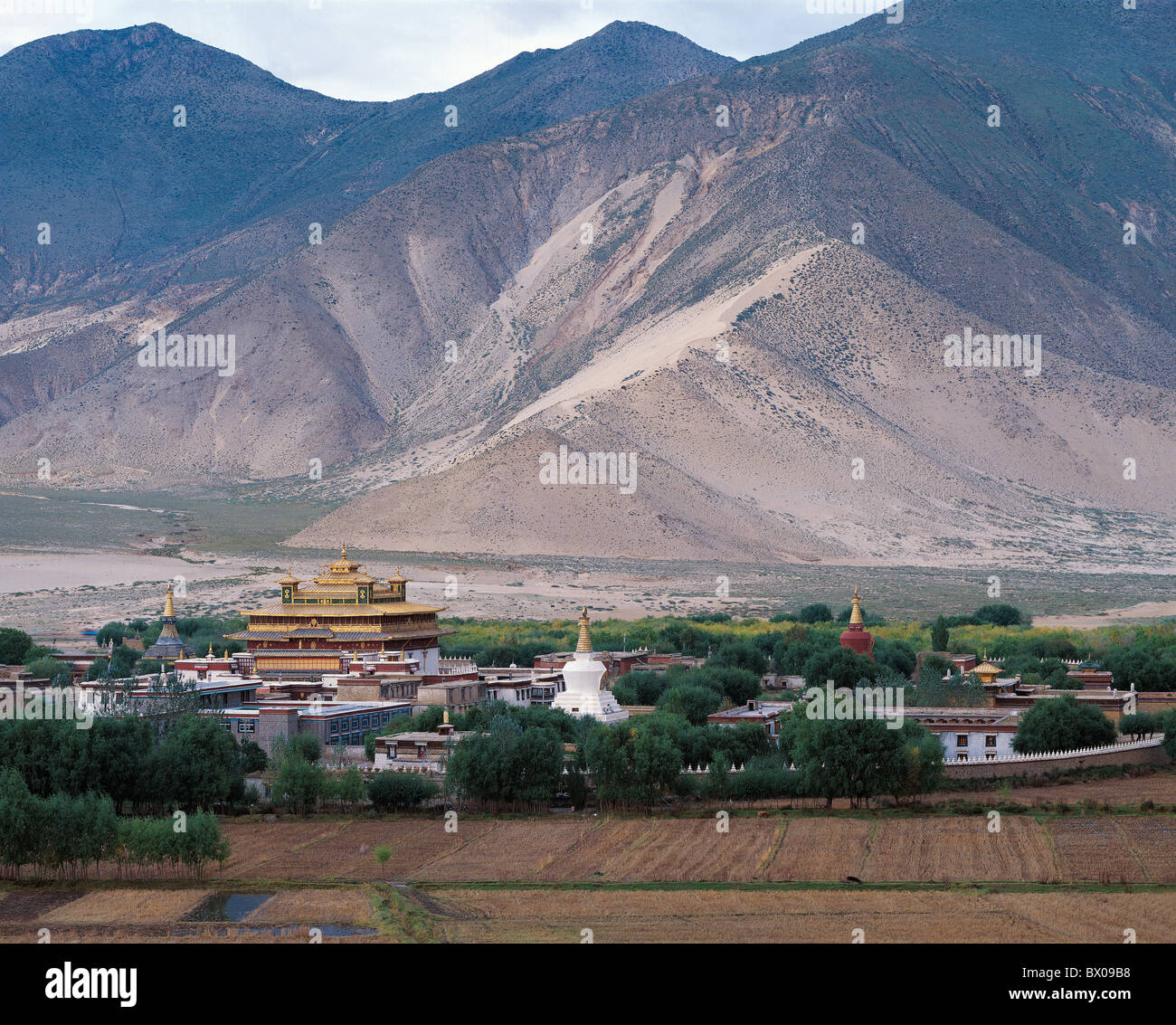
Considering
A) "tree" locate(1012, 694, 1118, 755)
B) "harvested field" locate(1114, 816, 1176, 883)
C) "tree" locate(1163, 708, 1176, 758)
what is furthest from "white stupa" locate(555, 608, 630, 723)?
"harvested field" locate(1114, 816, 1176, 883)

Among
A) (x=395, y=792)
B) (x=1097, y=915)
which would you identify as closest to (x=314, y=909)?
(x=395, y=792)

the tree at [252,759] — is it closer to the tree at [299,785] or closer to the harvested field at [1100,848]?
the tree at [299,785]

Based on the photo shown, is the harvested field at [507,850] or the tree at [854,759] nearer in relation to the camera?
the harvested field at [507,850]

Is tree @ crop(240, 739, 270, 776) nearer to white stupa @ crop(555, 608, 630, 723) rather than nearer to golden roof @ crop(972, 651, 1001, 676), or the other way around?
white stupa @ crop(555, 608, 630, 723)

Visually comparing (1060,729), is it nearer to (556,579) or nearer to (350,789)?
(350,789)

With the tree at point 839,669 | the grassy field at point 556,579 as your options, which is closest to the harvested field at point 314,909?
the tree at point 839,669
